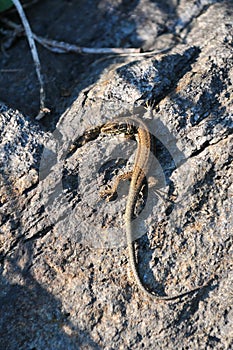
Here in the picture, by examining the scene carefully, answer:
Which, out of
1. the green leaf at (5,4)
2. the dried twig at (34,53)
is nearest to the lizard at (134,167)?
the dried twig at (34,53)

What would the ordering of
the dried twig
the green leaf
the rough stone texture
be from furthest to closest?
the green leaf < the dried twig < the rough stone texture

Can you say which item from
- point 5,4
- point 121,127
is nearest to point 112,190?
point 121,127

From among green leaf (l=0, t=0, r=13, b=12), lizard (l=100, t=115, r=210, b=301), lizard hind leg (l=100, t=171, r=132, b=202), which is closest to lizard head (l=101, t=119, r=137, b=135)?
lizard (l=100, t=115, r=210, b=301)

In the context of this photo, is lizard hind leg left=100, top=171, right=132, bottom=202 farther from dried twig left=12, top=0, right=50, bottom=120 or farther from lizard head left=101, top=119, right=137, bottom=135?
dried twig left=12, top=0, right=50, bottom=120

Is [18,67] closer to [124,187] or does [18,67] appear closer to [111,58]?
[111,58]

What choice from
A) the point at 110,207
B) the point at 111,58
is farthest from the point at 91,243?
the point at 111,58

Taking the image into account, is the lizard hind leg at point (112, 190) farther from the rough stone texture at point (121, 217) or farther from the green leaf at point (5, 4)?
the green leaf at point (5, 4)
